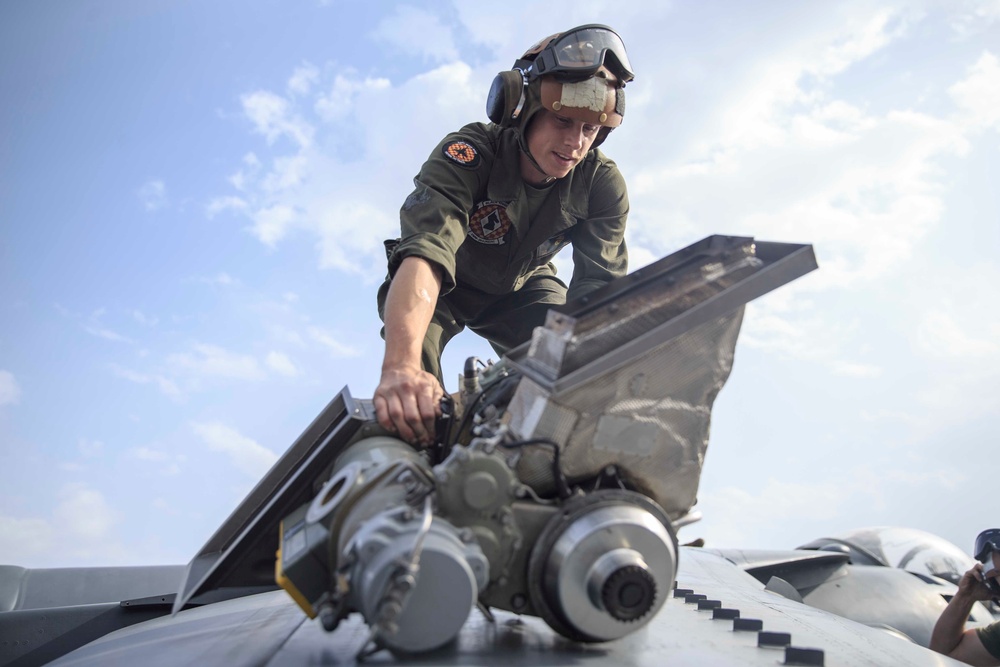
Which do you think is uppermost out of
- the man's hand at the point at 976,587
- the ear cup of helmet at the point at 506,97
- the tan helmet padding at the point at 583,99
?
the ear cup of helmet at the point at 506,97

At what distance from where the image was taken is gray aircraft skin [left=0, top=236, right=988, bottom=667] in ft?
5.66

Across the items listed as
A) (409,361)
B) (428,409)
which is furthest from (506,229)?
(428,409)

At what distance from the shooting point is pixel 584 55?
325 centimetres

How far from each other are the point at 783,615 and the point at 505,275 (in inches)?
Answer: 81.6

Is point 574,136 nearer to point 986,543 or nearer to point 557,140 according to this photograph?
point 557,140

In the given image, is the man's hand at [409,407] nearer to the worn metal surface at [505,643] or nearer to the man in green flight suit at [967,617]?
the worn metal surface at [505,643]

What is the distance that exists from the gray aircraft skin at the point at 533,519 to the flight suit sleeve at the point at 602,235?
154cm

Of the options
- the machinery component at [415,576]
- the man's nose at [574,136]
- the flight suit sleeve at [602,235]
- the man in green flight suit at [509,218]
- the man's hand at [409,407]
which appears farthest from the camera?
the flight suit sleeve at [602,235]

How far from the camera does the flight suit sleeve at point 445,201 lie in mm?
3129

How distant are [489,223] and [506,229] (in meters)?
0.10

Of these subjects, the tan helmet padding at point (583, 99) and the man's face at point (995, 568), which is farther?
the man's face at point (995, 568)

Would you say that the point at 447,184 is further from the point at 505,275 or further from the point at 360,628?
the point at 360,628

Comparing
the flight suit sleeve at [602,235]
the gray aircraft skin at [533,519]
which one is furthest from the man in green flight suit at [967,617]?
the flight suit sleeve at [602,235]

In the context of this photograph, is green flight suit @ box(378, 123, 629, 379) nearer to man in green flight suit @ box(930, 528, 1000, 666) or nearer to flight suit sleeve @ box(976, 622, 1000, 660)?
man in green flight suit @ box(930, 528, 1000, 666)
